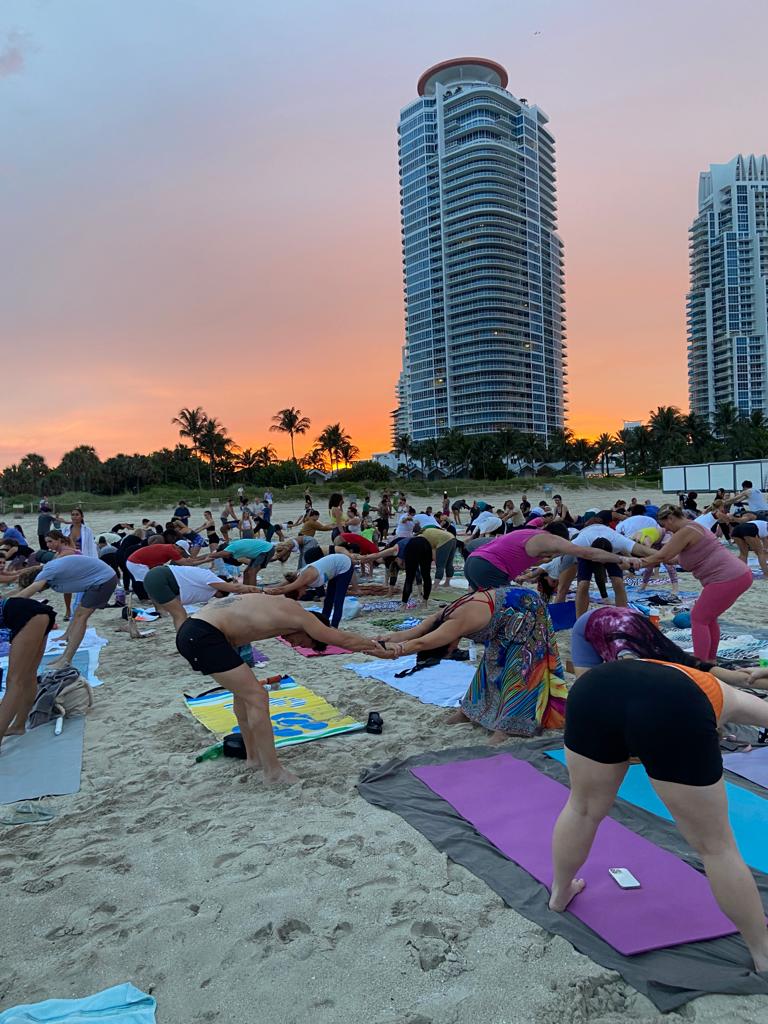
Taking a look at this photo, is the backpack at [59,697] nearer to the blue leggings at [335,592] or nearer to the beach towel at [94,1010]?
the blue leggings at [335,592]

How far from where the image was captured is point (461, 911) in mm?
3133

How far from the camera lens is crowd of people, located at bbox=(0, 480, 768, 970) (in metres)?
2.48

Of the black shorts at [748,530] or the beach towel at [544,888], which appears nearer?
the beach towel at [544,888]

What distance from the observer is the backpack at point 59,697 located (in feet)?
19.9

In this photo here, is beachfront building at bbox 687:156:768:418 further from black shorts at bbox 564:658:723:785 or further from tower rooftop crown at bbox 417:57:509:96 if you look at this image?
black shorts at bbox 564:658:723:785

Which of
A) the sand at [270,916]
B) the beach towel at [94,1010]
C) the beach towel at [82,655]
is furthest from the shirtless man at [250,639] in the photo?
the beach towel at [82,655]

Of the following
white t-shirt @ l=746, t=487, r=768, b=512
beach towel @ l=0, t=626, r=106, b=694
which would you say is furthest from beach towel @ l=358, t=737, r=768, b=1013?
white t-shirt @ l=746, t=487, r=768, b=512

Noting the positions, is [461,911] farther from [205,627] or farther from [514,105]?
[514,105]

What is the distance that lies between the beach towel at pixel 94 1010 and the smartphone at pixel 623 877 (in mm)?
2141

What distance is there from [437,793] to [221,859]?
1408 mm

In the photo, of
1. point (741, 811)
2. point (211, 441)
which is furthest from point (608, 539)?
point (211, 441)

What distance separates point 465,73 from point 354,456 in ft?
300

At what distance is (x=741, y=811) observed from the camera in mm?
3812

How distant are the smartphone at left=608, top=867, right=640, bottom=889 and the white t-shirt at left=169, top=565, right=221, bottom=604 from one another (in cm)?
534
